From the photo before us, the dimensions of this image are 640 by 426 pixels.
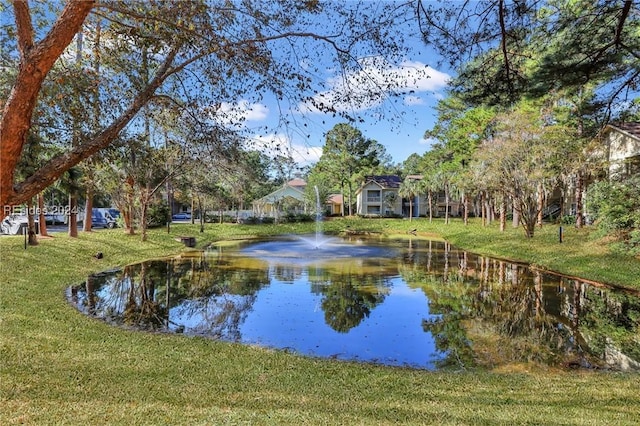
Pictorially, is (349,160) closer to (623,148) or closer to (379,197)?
(379,197)

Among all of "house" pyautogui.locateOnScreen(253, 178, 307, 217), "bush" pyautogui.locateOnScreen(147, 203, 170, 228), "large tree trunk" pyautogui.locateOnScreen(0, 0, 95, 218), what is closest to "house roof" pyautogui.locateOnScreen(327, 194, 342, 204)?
"house" pyautogui.locateOnScreen(253, 178, 307, 217)

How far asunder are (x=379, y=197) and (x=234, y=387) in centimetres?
4229

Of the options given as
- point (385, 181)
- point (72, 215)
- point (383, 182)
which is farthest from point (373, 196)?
point (72, 215)

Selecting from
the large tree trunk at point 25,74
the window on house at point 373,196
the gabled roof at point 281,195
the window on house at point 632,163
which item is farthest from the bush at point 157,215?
the window on house at point 373,196

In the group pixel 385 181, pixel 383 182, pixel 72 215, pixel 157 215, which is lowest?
pixel 157 215

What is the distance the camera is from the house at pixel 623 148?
51.3ft

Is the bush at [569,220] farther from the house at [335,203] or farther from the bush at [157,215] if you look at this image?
the house at [335,203]

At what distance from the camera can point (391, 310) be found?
8531 mm

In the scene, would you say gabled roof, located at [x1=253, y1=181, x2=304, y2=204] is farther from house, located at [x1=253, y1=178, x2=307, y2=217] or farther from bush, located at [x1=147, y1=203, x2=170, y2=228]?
bush, located at [x1=147, y1=203, x2=170, y2=228]

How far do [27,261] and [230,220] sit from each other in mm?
24630

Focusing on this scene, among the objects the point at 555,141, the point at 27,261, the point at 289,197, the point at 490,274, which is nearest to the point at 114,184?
the point at 27,261

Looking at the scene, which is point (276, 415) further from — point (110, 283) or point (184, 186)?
point (184, 186)

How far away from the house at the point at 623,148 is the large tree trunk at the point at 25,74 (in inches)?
663

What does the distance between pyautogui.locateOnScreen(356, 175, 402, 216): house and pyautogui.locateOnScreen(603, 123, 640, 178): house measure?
27.0 meters
